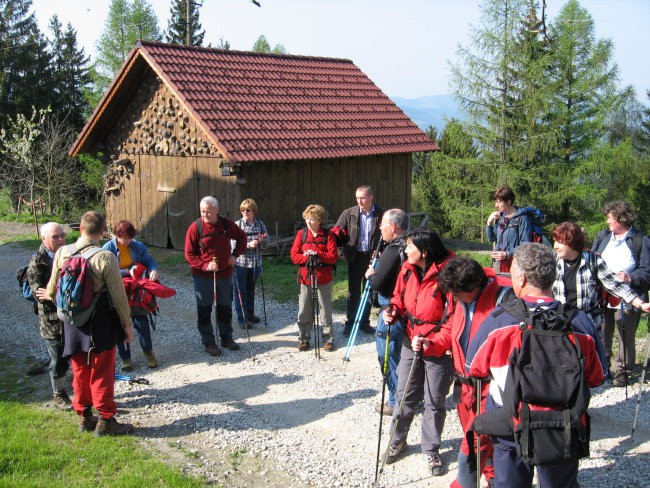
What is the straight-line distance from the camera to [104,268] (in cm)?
520

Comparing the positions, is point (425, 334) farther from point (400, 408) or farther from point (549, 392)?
point (549, 392)

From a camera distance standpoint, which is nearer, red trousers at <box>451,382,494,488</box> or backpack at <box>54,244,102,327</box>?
red trousers at <box>451,382,494,488</box>

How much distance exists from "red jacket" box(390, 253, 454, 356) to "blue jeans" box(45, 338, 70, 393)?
3.28 meters

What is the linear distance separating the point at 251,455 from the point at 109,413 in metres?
1.31

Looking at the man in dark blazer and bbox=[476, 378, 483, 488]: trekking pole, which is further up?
the man in dark blazer

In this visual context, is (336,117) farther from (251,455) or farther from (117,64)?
(117,64)

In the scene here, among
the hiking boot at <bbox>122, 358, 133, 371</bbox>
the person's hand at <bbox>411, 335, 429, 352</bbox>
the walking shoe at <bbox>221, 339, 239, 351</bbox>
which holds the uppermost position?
the person's hand at <bbox>411, 335, 429, 352</bbox>

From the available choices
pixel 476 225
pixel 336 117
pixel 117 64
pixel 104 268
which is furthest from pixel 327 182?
pixel 117 64

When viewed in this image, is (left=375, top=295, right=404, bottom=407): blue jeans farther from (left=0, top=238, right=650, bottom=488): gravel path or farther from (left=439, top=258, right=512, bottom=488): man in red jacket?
(left=439, top=258, right=512, bottom=488): man in red jacket

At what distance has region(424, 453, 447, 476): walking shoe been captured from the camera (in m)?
4.67

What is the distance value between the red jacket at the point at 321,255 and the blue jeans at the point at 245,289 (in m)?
1.22

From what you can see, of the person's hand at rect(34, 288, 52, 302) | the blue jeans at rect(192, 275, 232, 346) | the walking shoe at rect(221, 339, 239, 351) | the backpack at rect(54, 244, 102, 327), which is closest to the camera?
the backpack at rect(54, 244, 102, 327)

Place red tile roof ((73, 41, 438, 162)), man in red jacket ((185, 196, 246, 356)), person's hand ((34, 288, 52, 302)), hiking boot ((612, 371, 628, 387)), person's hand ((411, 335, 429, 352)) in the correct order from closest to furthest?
person's hand ((411, 335, 429, 352)), person's hand ((34, 288, 52, 302)), hiking boot ((612, 371, 628, 387)), man in red jacket ((185, 196, 246, 356)), red tile roof ((73, 41, 438, 162))

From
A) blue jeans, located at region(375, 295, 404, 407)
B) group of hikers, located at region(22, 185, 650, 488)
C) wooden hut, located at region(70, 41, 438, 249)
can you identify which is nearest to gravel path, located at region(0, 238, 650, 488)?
group of hikers, located at region(22, 185, 650, 488)
